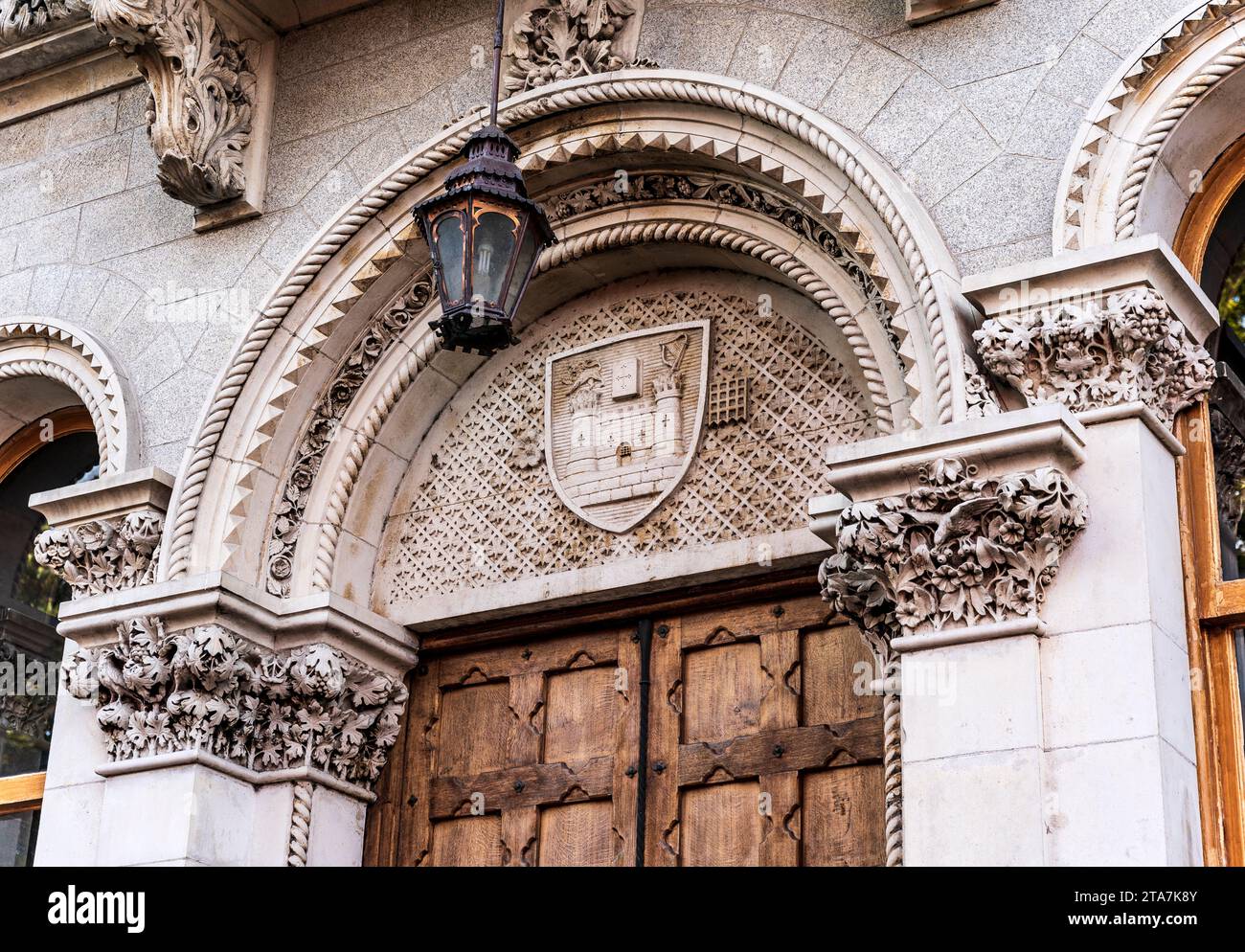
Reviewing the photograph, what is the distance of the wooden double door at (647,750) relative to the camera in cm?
795

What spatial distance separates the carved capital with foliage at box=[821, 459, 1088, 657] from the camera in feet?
22.6

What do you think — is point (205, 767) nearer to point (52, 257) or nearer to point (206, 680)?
point (206, 680)

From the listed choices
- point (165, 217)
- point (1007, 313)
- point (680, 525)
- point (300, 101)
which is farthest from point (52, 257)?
point (1007, 313)

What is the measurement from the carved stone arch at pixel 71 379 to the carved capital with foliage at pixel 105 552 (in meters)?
0.33

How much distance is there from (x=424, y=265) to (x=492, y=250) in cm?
172

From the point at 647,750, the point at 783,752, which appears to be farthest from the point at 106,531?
the point at 783,752

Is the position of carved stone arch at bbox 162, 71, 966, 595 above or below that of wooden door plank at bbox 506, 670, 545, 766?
above

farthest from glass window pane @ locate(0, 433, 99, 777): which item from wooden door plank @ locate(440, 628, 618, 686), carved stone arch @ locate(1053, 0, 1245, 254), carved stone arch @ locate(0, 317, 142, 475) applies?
carved stone arch @ locate(1053, 0, 1245, 254)

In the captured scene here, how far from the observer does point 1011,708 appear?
6746 millimetres

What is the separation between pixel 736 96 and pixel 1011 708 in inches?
114

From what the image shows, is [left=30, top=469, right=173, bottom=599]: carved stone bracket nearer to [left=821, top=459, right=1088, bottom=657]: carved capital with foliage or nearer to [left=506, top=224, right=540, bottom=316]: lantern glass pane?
[left=506, top=224, right=540, bottom=316]: lantern glass pane

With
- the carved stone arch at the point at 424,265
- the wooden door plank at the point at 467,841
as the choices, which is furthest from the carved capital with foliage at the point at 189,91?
the wooden door plank at the point at 467,841

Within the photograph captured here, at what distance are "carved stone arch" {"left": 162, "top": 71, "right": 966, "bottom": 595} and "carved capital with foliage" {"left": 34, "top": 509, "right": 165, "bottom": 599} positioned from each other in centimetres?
22

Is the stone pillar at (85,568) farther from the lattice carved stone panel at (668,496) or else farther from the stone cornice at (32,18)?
the stone cornice at (32,18)
